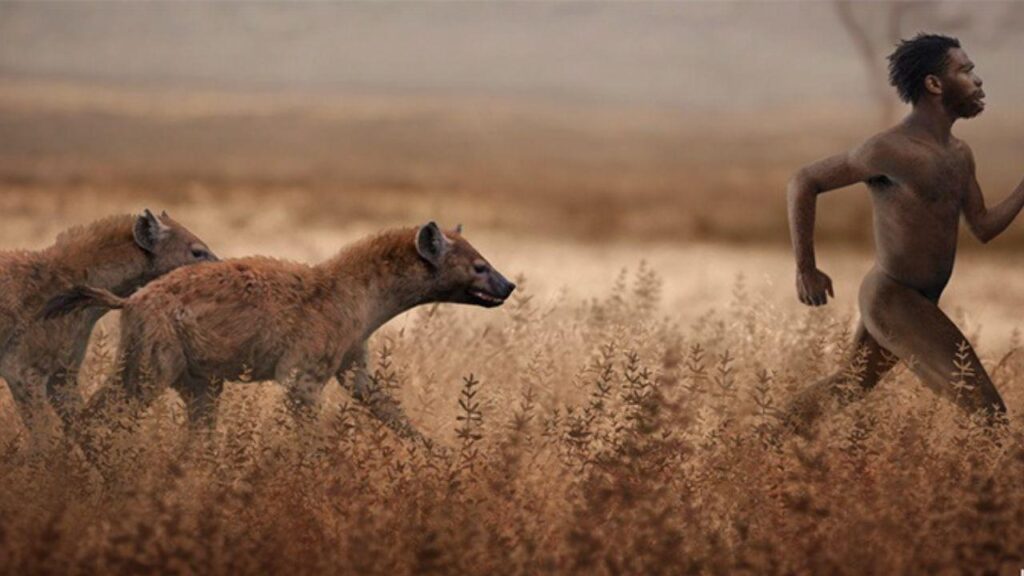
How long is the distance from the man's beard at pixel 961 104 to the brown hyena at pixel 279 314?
8.41 ft

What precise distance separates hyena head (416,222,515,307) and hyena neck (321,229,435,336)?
80 mm

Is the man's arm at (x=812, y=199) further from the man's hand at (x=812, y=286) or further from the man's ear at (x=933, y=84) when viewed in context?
the man's ear at (x=933, y=84)

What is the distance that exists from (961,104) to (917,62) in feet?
1.07

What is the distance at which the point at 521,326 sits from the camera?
43.6ft

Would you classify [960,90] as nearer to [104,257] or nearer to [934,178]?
[934,178]

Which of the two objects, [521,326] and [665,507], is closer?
[665,507]

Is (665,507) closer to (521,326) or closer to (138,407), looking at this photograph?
(138,407)

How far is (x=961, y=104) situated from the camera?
10.6 meters

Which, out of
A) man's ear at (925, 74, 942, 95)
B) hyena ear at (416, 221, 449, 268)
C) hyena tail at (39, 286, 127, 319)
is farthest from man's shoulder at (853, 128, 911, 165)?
hyena tail at (39, 286, 127, 319)

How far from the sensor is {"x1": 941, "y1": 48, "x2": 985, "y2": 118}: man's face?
10.6 m

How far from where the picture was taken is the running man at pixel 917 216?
10.5 m

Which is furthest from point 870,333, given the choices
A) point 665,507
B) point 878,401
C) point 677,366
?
point 665,507

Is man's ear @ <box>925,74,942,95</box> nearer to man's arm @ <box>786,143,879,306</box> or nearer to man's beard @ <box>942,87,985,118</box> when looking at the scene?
man's beard @ <box>942,87,985,118</box>

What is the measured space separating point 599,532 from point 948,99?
10.8 ft
